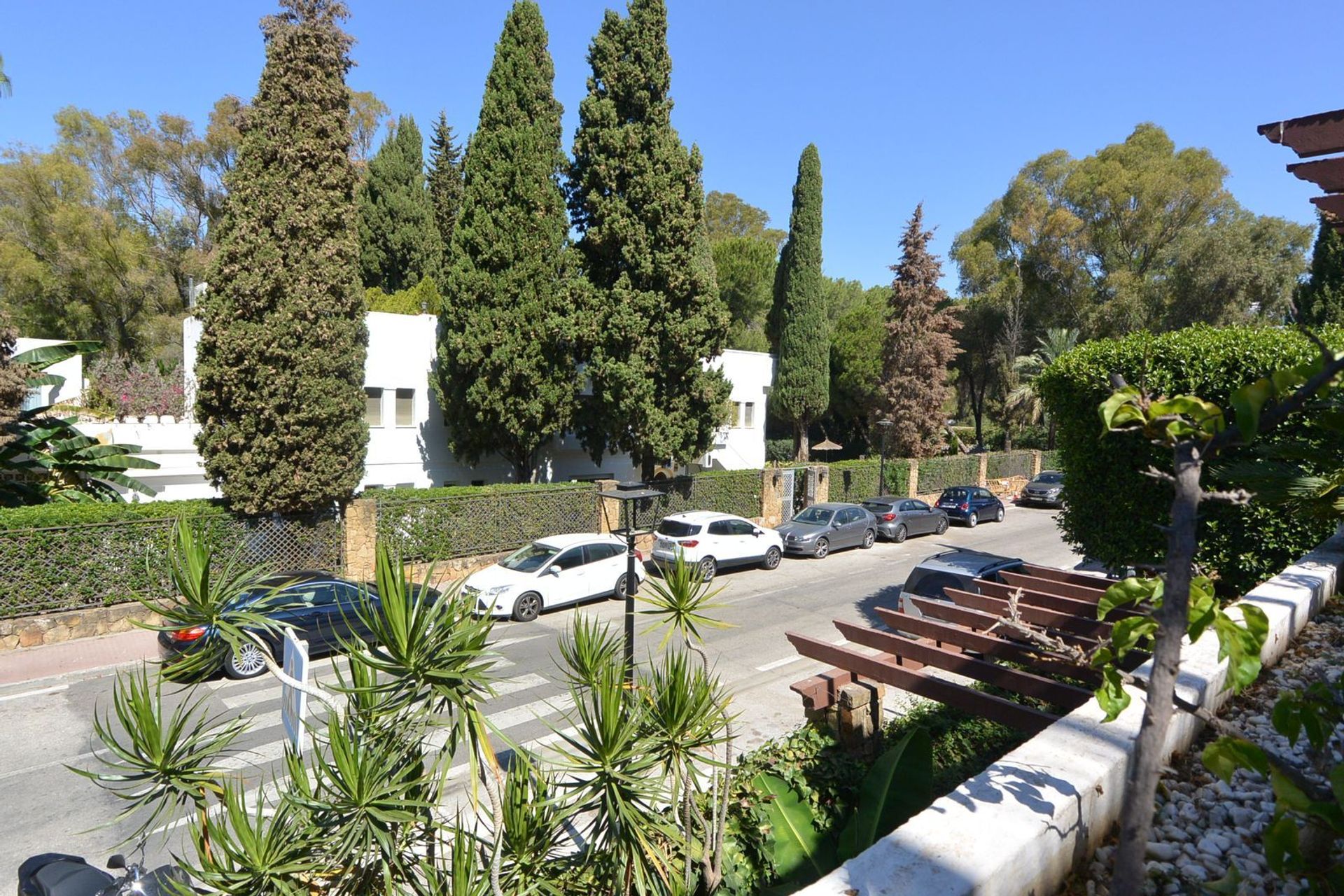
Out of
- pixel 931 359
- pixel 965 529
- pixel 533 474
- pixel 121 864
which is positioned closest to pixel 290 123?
pixel 533 474

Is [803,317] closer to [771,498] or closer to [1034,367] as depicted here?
[771,498]

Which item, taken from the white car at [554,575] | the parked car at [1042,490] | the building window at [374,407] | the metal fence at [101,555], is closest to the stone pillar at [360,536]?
the metal fence at [101,555]

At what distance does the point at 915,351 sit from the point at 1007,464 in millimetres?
8164

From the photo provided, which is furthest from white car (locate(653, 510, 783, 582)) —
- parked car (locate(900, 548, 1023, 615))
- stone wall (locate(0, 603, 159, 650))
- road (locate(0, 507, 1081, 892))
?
stone wall (locate(0, 603, 159, 650))

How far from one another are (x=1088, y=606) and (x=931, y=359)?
2712cm

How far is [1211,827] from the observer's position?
3367 mm

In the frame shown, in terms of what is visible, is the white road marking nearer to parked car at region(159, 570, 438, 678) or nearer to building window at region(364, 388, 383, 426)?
parked car at region(159, 570, 438, 678)

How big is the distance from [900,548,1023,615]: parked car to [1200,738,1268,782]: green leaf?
961cm

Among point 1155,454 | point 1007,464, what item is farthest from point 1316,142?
point 1007,464

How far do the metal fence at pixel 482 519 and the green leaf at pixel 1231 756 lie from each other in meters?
14.5

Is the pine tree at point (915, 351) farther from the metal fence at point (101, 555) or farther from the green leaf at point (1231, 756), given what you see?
the green leaf at point (1231, 756)

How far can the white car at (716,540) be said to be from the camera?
57.6ft

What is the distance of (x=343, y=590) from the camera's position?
39.8 feet

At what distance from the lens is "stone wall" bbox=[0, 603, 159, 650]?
12414 mm
